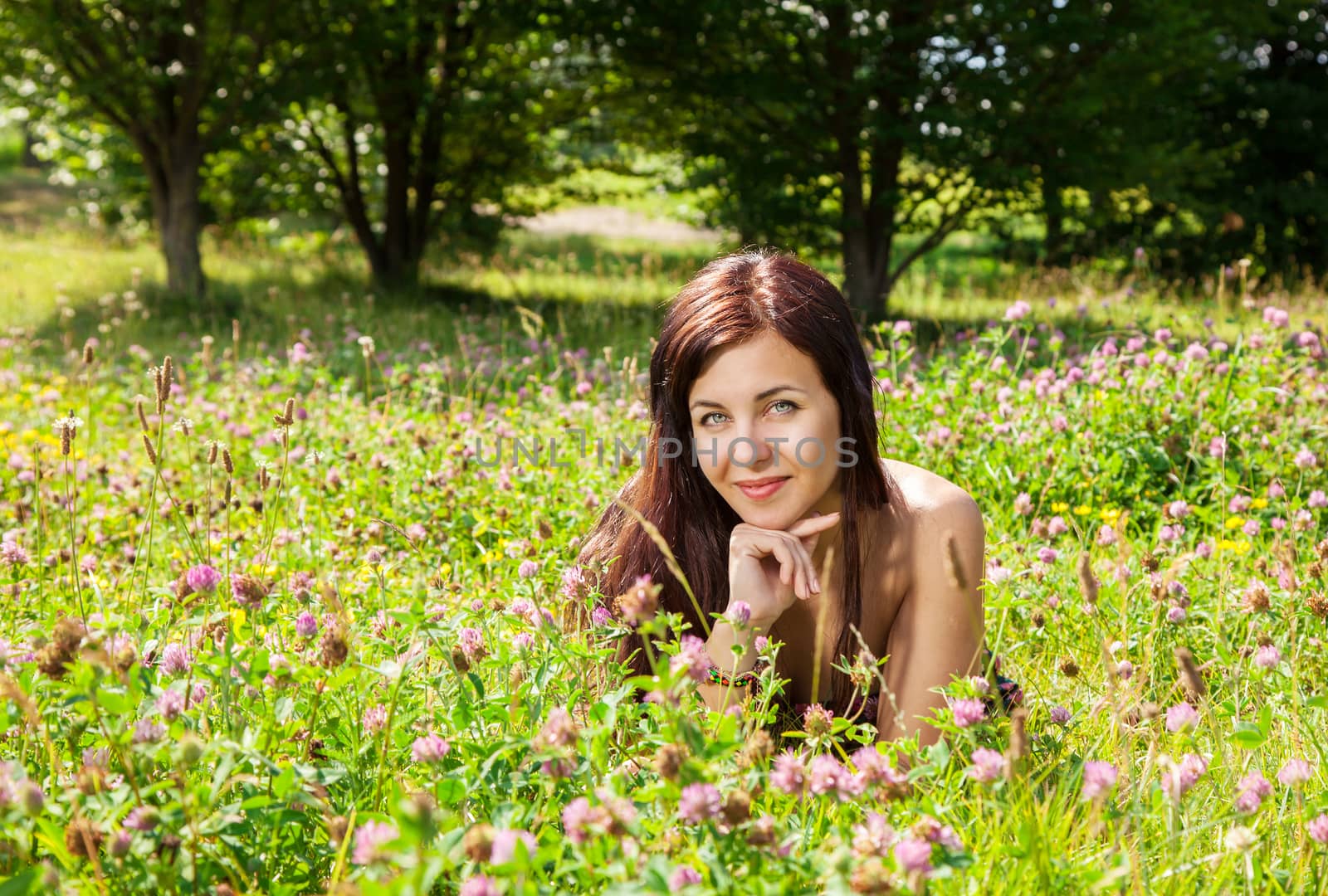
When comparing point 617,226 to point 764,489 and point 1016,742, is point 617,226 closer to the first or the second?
point 764,489

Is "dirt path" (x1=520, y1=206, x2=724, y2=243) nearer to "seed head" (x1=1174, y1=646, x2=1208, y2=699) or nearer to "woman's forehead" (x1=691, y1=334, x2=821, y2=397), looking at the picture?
"woman's forehead" (x1=691, y1=334, x2=821, y2=397)

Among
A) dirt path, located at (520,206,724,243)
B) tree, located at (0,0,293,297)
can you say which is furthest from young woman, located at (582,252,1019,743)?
dirt path, located at (520,206,724,243)

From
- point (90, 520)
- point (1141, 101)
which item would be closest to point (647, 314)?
point (1141, 101)

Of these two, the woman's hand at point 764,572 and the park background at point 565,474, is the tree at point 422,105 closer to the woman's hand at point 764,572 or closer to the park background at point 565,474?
the park background at point 565,474

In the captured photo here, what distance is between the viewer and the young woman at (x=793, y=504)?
2277 mm

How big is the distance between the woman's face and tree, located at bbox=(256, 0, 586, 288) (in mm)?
8899

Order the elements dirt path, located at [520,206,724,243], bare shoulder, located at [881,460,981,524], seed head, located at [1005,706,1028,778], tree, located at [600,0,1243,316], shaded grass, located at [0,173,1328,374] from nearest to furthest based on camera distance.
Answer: seed head, located at [1005,706,1028,778] < bare shoulder, located at [881,460,981,524] < shaded grass, located at [0,173,1328,374] < tree, located at [600,0,1243,316] < dirt path, located at [520,206,724,243]

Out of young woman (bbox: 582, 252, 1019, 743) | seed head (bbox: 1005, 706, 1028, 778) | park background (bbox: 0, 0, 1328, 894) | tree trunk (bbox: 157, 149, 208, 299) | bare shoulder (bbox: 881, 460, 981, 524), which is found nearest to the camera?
seed head (bbox: 1005, 706, 1028, 778)

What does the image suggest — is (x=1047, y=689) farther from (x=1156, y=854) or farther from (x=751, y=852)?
(x=751, y=852)

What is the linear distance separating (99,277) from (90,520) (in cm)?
1036

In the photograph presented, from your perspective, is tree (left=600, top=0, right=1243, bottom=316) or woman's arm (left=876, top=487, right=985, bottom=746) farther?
tree (left=600, top=0, right=1243, bottom=316)

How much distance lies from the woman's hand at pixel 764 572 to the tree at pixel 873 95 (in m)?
7.53

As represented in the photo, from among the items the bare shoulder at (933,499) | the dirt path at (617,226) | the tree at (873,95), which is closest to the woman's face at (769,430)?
the bare shoulder at (933,499)

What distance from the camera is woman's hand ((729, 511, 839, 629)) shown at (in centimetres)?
220
